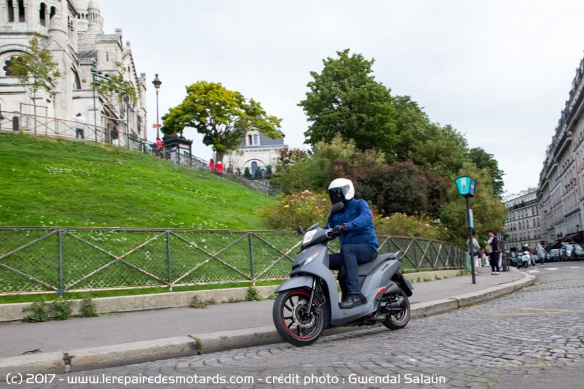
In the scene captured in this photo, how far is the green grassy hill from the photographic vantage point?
16.5 m

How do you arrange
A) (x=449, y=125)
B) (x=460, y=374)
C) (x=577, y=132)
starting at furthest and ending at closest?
(x=577, y=132) < (x=449, y=125) < (x=460, y=374)

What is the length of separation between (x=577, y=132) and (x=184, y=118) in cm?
4682

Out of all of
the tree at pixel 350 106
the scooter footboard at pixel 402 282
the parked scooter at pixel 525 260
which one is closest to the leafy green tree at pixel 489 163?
the tree at pixel 350 106

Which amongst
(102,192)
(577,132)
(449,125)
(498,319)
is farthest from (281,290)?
(577,132)

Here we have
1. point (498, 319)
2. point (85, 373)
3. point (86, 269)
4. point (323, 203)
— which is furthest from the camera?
point (323, 203)

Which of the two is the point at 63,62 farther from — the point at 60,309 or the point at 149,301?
the point at 60,309

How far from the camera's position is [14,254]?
8688mm

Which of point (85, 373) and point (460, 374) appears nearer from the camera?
point (460, 374)

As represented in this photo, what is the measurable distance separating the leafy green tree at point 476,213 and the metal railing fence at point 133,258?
1565 cm

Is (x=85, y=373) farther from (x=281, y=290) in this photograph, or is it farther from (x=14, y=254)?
(x=14, y=254)

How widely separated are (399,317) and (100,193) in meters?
15.6

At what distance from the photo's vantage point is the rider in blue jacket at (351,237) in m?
6.30

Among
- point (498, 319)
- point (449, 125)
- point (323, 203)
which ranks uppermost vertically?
point (449, 125)

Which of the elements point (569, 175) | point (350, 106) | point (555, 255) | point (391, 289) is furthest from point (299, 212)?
point (569, 175)
